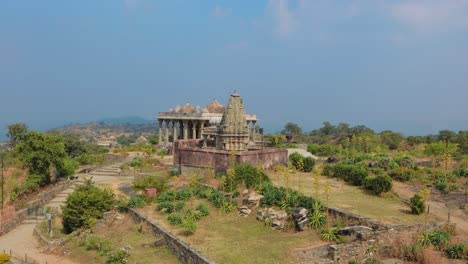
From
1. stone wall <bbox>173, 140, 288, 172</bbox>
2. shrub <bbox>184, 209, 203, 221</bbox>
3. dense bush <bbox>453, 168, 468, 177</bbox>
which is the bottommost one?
shrub <bbox>184, 209, 203, 221</bbox>

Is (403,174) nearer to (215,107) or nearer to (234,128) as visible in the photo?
(234,128)

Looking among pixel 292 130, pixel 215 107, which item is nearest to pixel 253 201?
pixel 215 107

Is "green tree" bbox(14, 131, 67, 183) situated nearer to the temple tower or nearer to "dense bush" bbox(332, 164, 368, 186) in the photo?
the temple tower

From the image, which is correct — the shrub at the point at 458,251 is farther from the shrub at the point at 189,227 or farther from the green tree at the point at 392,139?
the green tree at the point at 392,139

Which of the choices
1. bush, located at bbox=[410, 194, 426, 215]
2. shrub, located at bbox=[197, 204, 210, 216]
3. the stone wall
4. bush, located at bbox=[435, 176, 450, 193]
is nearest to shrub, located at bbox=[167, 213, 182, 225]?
shrub, located at bbox=[197, 204, 210, 216]

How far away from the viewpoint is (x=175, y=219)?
19.5m

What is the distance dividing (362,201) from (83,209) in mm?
15877

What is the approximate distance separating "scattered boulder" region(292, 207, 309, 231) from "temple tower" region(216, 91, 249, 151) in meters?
13.1

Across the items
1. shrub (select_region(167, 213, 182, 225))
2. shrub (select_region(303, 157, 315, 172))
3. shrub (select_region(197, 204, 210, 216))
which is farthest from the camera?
shrub (select_region(303, 157, 315, 172))

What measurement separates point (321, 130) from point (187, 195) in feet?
233

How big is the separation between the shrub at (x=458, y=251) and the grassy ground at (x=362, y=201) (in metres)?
2.78

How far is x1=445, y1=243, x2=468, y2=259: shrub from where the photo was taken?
1420 centimetres

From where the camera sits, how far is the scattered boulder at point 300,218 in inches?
682

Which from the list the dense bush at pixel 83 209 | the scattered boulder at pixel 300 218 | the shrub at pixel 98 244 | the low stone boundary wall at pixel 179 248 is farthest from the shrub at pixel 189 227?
the dense bush at pixel 83 209
